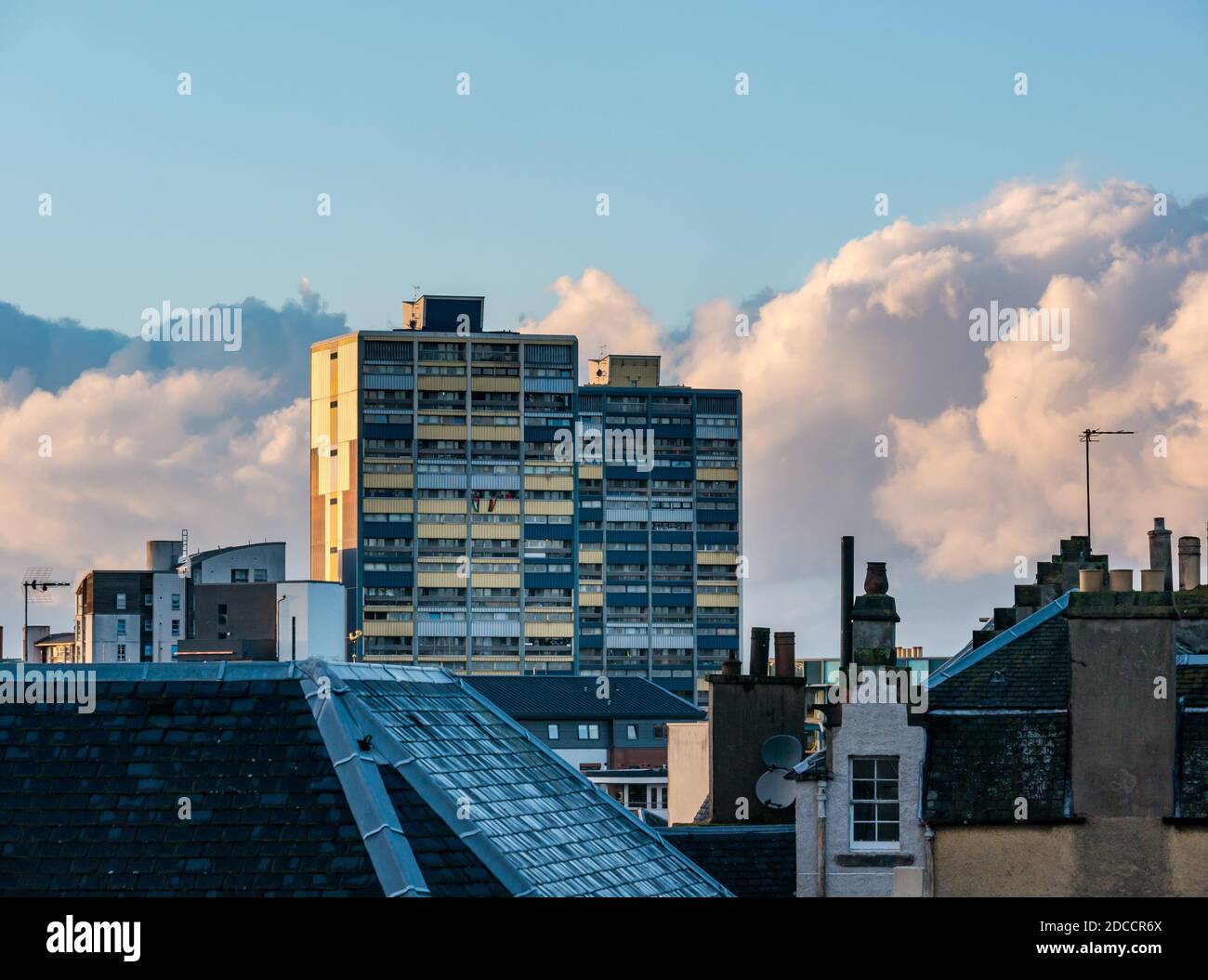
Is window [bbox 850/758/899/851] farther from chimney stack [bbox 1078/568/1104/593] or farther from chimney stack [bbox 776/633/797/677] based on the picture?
chimney stack [bbox 776/633/797/677]

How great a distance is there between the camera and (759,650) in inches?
1973

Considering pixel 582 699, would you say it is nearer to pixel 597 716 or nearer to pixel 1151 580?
pixel 597 716

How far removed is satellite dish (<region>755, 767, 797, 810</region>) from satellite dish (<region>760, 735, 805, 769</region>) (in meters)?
0.18

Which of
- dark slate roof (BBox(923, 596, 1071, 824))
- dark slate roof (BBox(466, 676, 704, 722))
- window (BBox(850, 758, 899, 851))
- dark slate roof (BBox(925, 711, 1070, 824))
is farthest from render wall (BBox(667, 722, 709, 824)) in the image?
dark slate roof (BBox(466, 676, 704, 722))

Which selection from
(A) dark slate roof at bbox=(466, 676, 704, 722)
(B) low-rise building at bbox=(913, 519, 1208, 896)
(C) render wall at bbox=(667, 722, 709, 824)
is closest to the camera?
(B) low-rise building at bbox=(913, 519, 1208, 896)

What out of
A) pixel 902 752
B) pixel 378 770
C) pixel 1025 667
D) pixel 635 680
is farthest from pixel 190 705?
pixel 635 680

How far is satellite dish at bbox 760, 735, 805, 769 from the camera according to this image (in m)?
42.6

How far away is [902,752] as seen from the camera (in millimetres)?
34406

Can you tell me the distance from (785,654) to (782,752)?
5.87 metres
